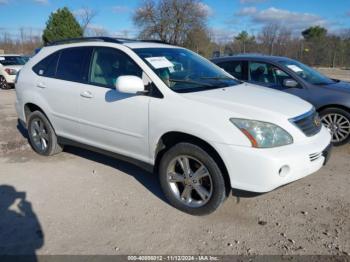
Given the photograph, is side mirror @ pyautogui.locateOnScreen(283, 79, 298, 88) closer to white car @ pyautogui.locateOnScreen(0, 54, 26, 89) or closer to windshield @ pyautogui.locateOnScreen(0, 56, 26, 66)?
white car @ pyautogui.locateOnScreen(0, 54, 26, 89)

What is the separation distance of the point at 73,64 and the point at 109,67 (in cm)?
73

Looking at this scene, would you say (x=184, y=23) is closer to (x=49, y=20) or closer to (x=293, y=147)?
(x=49, y=20)

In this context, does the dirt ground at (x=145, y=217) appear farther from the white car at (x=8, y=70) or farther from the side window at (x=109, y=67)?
the white car at (x=8, y=70)

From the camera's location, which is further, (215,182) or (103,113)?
(103,113)

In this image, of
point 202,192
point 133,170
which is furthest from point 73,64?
point 202,192

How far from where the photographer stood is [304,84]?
19.4 ft

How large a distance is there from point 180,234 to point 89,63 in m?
2.52

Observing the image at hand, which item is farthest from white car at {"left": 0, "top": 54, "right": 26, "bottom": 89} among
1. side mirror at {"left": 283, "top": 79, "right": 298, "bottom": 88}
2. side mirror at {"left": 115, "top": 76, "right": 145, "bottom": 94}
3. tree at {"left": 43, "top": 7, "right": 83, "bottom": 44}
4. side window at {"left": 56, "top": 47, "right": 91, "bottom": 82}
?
tree at {"left": 43, "top": 7, "right": 83, "bottom": 44}

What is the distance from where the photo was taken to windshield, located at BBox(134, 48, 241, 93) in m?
3.75

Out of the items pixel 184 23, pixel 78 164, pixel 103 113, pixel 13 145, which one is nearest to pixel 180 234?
pixel 103 113

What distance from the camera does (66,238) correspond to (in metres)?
3.14

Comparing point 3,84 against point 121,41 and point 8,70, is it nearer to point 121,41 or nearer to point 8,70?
point 8,70

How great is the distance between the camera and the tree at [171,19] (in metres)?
39.0

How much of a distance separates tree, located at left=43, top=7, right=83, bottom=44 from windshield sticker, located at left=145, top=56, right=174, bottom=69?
119ft
